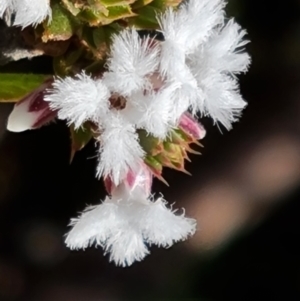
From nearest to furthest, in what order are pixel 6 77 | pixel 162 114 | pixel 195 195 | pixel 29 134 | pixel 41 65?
pixel 162 114 → pixel 6 77 → pixel 41 65 → pixel 29 134 → pixel 195 195

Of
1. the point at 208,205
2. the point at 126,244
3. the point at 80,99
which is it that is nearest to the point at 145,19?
the point at 80,99

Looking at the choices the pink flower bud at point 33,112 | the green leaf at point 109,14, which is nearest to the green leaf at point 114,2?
the green leaf at point 109,14

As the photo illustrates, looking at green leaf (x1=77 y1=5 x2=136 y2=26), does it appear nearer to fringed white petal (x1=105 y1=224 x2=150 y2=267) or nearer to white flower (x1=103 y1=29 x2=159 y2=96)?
white flower (x1=103 y1=29 x2=159 y2=96)

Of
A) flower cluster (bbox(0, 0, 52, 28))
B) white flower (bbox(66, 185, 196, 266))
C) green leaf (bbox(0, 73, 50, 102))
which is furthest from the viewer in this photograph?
green leaf (bbox(0, 73, 50, 102))

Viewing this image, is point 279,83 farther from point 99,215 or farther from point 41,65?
point 99,215

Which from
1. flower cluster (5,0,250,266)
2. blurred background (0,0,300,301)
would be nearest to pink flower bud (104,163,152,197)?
flower cluster (5,0,250,266)

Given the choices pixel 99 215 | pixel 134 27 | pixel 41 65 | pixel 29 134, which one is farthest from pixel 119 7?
pixel 29 134

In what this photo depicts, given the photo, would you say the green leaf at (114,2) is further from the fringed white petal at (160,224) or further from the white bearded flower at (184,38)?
the fringed white petal at (160,224)
